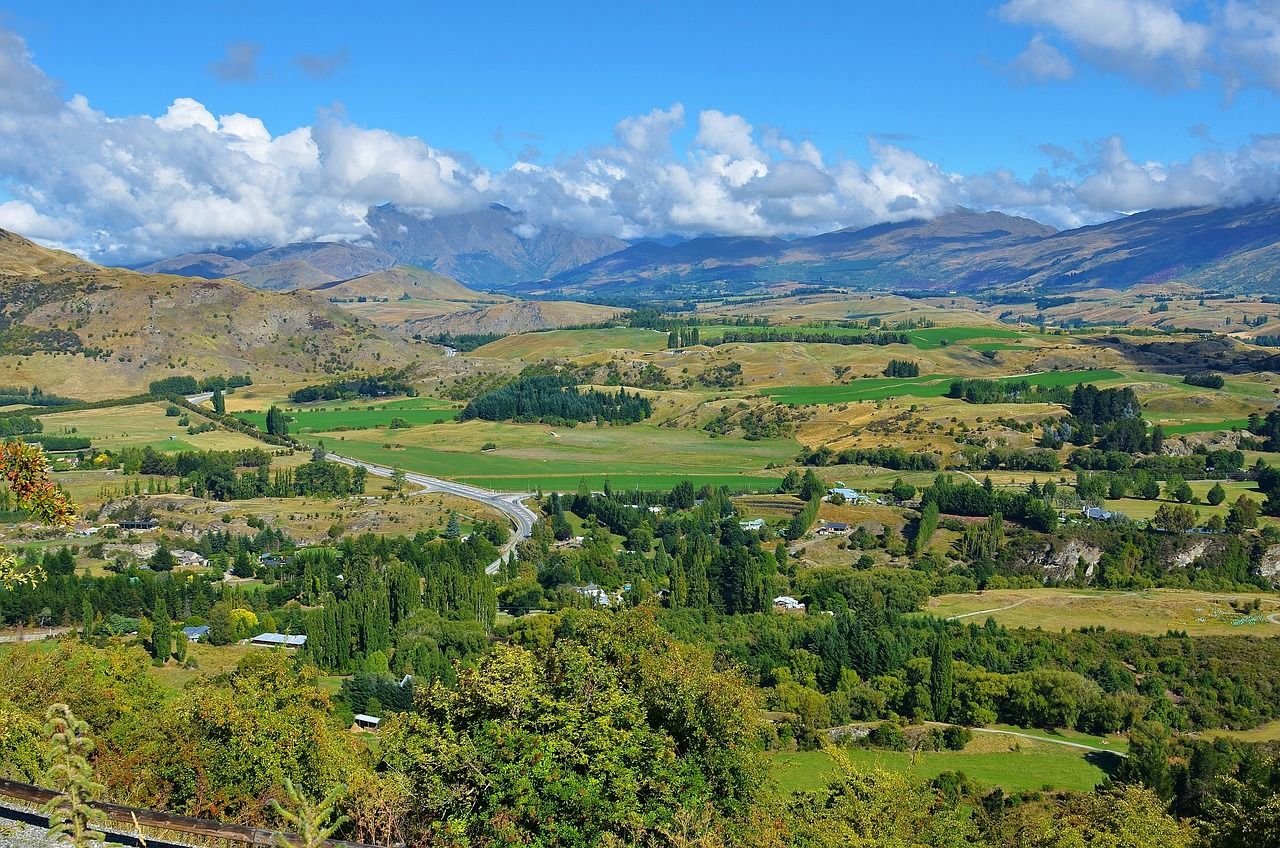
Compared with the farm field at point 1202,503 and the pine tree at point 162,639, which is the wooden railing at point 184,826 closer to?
the pine tree at point 162,639

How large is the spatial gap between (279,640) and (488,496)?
179 ft

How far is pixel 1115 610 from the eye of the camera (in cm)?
8538

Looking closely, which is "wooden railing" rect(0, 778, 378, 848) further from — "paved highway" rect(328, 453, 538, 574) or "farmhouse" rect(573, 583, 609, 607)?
"paved highway" rect(328, 453, 538, 574)

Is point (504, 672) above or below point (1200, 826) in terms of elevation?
above

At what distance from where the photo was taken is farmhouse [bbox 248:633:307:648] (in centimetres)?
7728

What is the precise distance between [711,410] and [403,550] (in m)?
96.4

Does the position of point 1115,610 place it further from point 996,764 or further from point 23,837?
point 23,837

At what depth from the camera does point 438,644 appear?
248 feet

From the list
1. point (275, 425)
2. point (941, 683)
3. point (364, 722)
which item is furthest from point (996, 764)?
point (275, 425)

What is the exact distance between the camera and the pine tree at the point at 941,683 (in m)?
64.6

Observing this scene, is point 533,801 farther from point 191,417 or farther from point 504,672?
point 191,417

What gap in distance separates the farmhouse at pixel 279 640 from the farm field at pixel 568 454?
59.6 m

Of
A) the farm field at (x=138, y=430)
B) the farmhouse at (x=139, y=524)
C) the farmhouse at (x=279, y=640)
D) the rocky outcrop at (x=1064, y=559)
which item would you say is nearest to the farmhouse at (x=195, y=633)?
the farmhouse at (x=279, y=640)

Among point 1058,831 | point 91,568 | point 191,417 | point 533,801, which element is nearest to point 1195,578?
point 1058,831
